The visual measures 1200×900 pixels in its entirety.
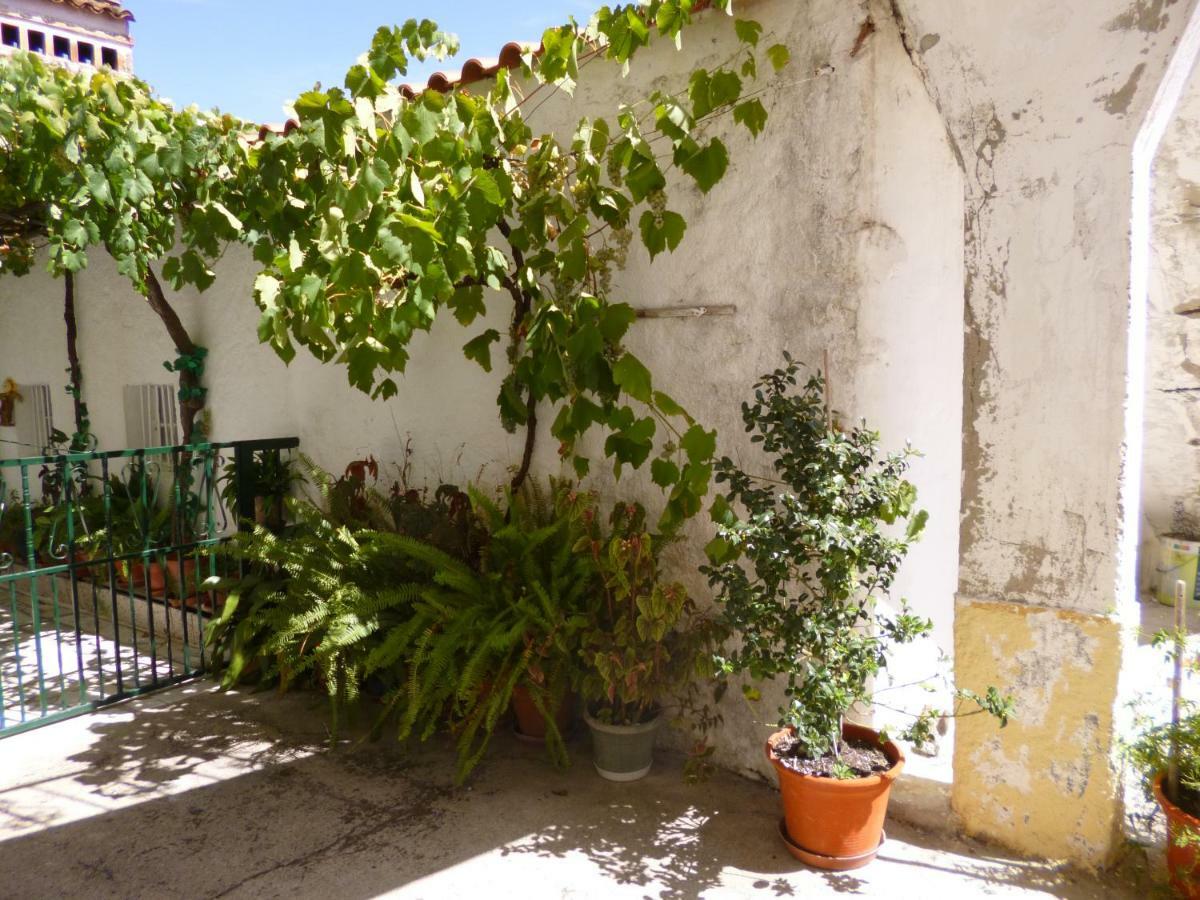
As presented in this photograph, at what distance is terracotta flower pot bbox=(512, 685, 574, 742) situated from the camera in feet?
14.8

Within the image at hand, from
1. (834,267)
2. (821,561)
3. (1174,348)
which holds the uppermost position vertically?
(834,267)

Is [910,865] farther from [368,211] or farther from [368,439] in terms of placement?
[368,439]

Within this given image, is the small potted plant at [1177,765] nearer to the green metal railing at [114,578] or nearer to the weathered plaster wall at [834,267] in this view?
the weathered plaster wall at [834,267]

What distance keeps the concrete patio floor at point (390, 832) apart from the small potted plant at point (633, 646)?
0.22 metres

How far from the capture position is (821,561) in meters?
3.45

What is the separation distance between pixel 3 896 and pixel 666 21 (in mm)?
4298

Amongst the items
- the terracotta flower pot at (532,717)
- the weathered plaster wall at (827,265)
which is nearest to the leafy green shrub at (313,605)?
the terracotta flower pot at (532,717)

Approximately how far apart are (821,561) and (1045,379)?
105 centimetres

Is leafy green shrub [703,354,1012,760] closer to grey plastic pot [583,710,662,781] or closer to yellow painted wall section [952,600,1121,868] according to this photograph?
yellow painted wall section [952,600,1121,868]

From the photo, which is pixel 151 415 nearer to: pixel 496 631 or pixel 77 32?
pixel 77 32

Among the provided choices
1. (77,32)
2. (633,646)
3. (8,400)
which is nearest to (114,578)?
(633,646)

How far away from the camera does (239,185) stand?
5.30 metres

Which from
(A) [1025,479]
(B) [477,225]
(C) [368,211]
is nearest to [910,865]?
(A) [1025,479]

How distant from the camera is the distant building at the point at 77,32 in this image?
30.6ft
